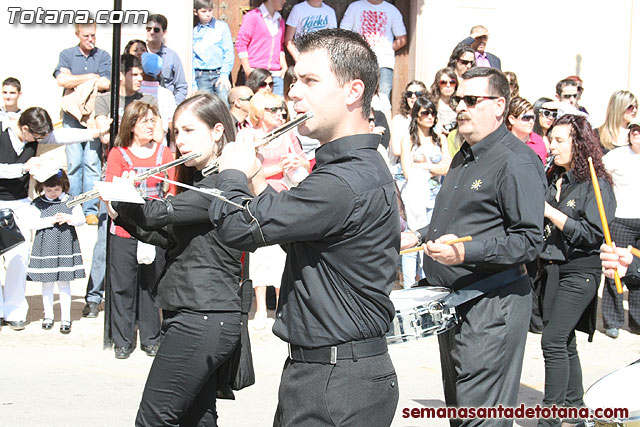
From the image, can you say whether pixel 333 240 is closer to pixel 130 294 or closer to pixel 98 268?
pixel 130 294

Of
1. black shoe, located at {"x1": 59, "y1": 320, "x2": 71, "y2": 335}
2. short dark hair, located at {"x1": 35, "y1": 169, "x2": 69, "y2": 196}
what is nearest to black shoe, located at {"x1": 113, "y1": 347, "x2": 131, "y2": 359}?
black shoe, located at {"x1": 59, "y1": 320, "x2": 71, "y2": 335}

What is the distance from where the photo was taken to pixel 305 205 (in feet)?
10.3

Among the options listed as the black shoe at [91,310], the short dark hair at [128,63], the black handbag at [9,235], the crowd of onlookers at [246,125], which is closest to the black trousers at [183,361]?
the crowd of onlookers at [246,125]

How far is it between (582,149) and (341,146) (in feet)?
10.7

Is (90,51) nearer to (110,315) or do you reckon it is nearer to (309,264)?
(110,315)

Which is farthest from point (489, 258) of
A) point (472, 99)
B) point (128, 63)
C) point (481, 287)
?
point (128, 63)

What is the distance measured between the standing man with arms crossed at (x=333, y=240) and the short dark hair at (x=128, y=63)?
5.98 metres

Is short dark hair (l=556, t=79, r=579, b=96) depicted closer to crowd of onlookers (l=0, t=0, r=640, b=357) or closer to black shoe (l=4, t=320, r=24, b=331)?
crowd of onlookers (l=0, t=0, r=640, b=357)

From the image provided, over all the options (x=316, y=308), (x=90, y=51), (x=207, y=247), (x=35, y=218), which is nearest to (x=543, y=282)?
(x=207, y=247)

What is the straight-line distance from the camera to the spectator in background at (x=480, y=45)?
11383mm

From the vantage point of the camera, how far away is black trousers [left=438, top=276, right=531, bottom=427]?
174 inches

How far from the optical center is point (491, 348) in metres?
4.43

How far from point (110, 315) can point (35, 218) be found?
116 centimetres

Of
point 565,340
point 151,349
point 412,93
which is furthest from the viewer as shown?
point 412,93
